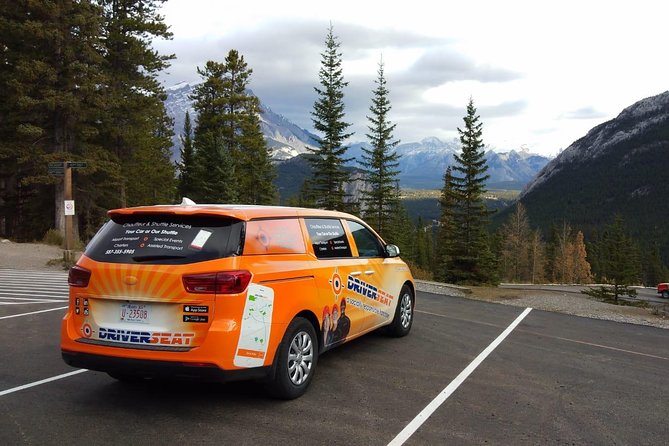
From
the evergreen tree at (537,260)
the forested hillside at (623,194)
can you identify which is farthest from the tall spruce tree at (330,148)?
the forested hillside at (623,194)

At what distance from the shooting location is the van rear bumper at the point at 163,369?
4.07m

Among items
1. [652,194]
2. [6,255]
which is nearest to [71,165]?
[6,255]

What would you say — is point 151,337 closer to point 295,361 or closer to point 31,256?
point 295,361

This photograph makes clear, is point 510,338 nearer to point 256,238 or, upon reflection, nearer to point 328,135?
point 256,238

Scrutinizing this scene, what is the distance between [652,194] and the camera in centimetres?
15975

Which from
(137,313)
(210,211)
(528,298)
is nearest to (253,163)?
(528,298)

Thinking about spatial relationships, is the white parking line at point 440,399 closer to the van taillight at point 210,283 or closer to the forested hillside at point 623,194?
the van taillight at point 210,283

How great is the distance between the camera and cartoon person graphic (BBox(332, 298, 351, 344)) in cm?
568

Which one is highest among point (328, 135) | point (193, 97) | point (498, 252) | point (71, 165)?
point (193, 97)

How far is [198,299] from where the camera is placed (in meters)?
4.16

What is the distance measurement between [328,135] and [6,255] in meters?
25.0

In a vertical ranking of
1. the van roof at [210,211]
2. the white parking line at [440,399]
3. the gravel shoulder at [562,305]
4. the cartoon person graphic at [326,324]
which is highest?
the van roof at [210,211]

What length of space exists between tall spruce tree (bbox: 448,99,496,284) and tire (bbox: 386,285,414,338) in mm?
31484

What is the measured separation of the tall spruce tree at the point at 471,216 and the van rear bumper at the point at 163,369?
35715mm
